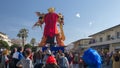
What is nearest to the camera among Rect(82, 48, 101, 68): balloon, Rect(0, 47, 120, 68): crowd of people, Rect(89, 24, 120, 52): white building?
Rect(82, 48, 101, 68): balloon

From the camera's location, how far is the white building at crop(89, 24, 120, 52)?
47.7 metres

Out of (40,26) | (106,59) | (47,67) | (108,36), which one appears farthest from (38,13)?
(108,36)

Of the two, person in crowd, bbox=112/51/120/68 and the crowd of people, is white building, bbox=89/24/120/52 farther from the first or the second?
person in crowd, bbox=112/51/120/68

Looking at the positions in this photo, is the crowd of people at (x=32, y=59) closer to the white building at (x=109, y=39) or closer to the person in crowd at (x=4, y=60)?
the person in crowd at (x=4, y=60)

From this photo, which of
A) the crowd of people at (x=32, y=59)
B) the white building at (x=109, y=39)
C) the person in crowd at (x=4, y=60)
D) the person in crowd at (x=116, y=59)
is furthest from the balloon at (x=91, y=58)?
the white building at (x=109, y=39)

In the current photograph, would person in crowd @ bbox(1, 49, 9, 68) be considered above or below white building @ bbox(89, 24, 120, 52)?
below

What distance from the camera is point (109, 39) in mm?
52219

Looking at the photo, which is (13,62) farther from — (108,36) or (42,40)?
(108,36)

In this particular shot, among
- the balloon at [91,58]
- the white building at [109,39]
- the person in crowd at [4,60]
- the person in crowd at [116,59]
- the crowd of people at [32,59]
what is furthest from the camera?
the white building at [109,39]

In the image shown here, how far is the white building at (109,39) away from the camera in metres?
47.7

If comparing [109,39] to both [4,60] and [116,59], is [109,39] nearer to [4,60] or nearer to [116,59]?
[116,59]

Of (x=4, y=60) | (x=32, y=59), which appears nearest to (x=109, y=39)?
(x=32, y=59)

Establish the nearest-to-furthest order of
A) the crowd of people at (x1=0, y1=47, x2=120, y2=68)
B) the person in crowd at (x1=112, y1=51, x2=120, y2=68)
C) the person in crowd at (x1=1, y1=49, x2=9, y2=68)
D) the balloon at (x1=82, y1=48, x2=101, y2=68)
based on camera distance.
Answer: the balloon at (x1=82, y1=48, x2=101, y2=68) < the crowd of people at (x1=0, y1=47, x2=120, y2=68) < the person in crowd at (x1=1, y1=49, x2=9, y2=68) < the person in crowd at (x1=112, y1=51, x2=120, y2=68)

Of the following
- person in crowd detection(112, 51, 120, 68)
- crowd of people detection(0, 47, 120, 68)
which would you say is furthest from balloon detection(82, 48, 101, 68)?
person in crowd detection(112, 51, 120, 68)
